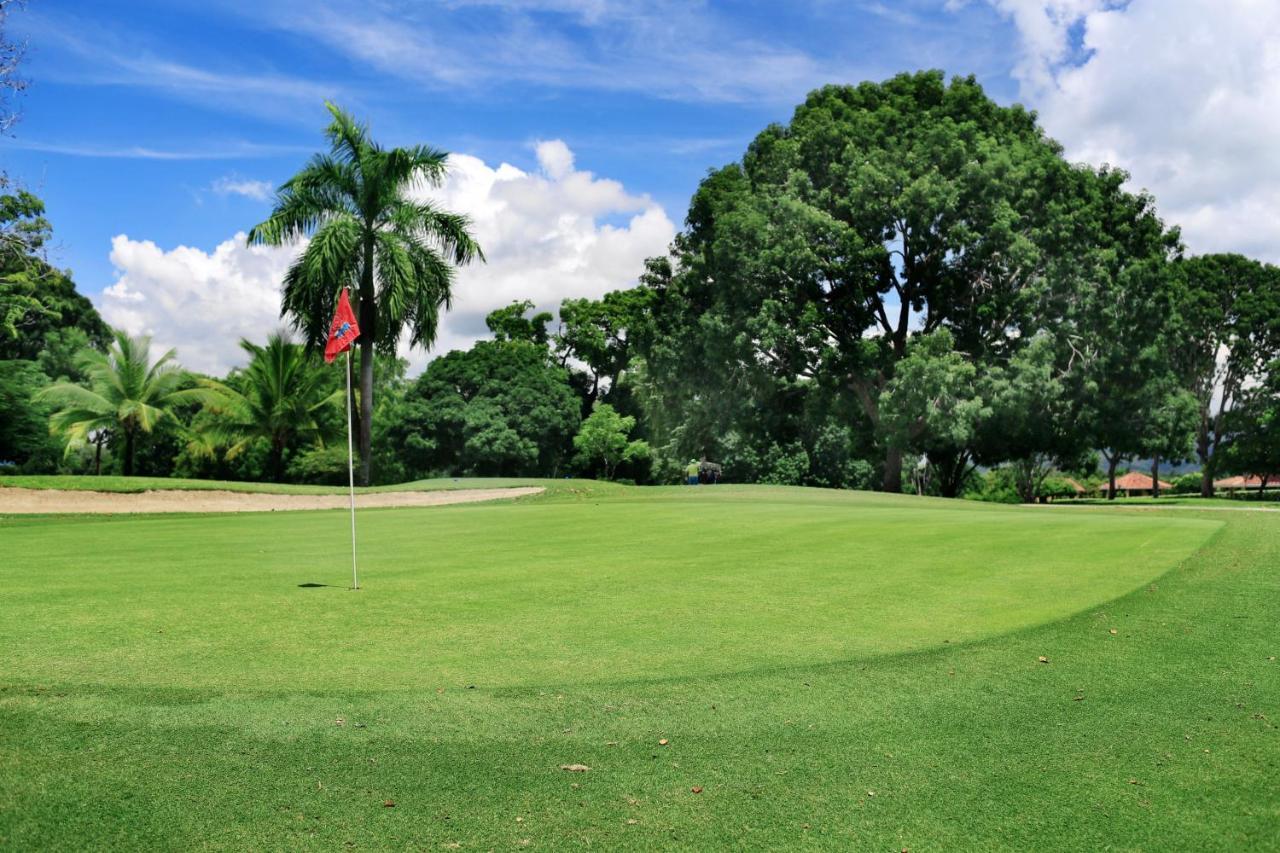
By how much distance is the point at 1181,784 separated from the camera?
14.9 ft

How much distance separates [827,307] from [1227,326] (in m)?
33.0

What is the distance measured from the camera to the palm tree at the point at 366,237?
101ft

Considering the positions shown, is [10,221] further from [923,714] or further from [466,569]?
[923,714]

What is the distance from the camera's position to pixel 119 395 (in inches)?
1537

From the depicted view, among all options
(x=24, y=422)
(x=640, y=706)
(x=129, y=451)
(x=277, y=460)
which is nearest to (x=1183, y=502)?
(x=277, y=460)

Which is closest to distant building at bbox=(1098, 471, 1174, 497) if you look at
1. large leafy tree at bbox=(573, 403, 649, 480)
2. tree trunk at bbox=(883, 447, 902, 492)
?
large leafy tree at bbox=(573, 403, 649, 480)

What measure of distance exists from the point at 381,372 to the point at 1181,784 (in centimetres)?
6554

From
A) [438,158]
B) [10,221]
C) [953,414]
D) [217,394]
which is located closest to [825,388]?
[953,414]

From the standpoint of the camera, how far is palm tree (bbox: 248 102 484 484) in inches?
1207

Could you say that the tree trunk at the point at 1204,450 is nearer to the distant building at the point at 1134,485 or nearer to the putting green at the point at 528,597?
the distant building at the point at 1134,485

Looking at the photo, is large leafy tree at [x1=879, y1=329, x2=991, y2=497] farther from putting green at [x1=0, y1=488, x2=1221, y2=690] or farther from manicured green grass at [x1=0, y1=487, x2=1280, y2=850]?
manicured green grass at [x1=0, y1=487, x2=1280, y2=850]

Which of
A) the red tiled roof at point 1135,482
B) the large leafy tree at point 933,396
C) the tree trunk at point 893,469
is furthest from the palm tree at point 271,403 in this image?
the red tiled roof at point 1135,482

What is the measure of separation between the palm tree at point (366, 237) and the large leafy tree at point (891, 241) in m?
12.8

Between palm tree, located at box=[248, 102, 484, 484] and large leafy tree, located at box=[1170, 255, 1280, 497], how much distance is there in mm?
44172
